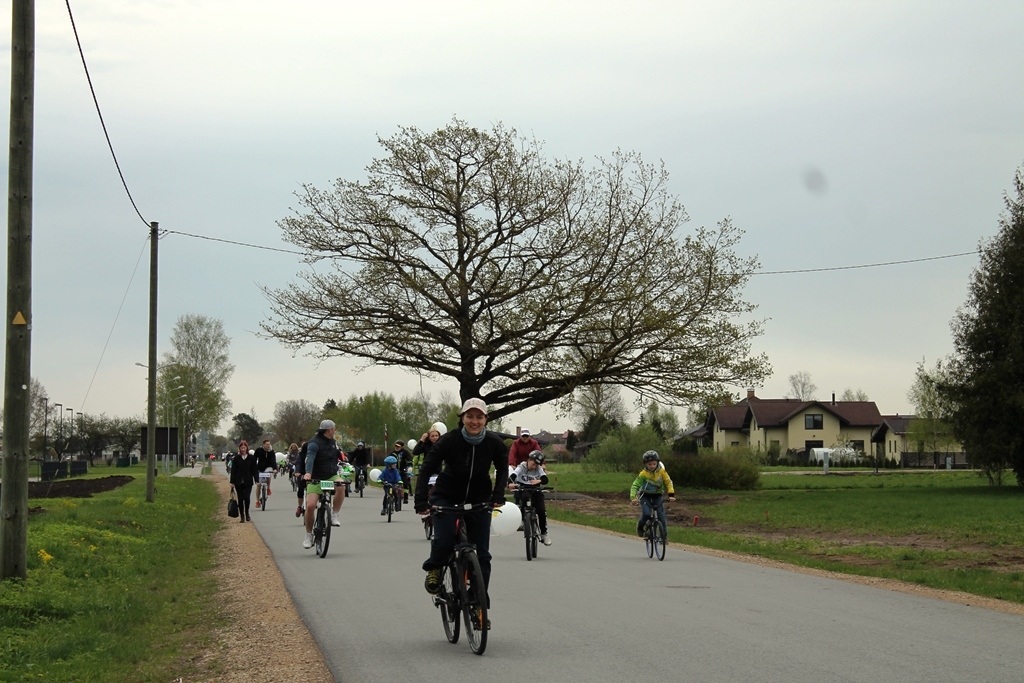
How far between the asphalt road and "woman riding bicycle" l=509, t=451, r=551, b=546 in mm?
1250

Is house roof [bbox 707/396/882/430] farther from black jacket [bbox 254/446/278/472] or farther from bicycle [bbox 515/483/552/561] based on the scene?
bicycle [bbox 515/483/552/561]

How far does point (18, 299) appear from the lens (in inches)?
475

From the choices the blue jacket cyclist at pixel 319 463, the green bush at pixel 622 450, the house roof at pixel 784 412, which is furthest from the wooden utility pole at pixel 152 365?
the house roof at pixel 784 412

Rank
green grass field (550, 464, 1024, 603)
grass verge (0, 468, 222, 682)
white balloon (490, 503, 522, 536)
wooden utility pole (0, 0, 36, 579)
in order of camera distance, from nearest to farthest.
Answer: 1. grass verge (0, 468, 222, 682)
2. white balloon (490, 503, 522, 536)
3. wooden utility pole (0, 0, 36, 579)
4. green grass field (550, 464, 1024, 603)

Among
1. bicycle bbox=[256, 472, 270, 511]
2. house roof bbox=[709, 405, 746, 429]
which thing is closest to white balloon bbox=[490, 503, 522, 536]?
bicycle bbox=[256, 472, 270, 511]

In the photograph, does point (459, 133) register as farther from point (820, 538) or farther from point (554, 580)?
point (554, 580)

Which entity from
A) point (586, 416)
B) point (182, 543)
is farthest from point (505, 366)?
point (586, 416)

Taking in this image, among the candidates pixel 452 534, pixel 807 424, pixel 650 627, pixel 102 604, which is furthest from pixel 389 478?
pixel 807 424

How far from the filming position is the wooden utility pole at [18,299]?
38.7ft

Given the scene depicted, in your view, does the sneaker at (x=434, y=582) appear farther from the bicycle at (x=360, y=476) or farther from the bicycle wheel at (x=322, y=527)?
the bicycle at (x=360, y=476)

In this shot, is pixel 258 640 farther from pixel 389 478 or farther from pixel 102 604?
pixel 389 478

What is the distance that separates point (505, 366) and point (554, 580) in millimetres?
25067

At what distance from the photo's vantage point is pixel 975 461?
40.7 meters

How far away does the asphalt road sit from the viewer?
7.40 meters
